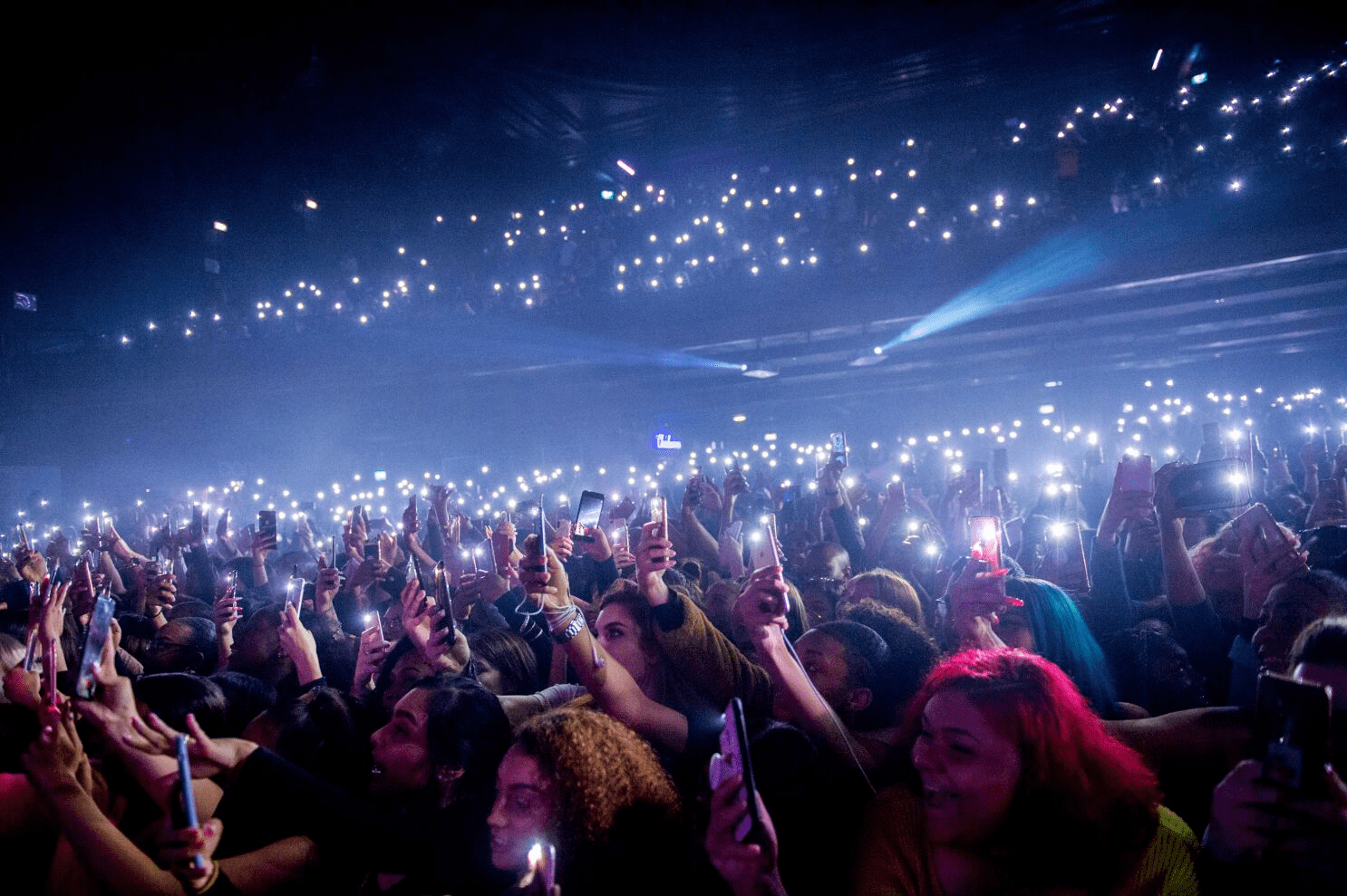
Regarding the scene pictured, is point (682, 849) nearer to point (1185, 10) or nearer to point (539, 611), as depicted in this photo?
point (539, 611)

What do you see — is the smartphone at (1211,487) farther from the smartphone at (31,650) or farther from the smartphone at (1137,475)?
the smartphone at (31,650)

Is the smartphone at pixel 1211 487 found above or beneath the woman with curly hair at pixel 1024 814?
above

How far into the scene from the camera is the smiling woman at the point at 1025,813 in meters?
1.56

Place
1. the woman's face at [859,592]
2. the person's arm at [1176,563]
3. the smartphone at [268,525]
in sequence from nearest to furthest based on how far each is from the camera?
the person's arm at [1176,563]
the woman's face at [859,592]
the smartphone at [268,525]

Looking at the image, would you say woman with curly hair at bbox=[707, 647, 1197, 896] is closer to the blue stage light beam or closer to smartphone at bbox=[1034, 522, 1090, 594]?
smartphone at bbox=[1034, 522, 1090, 594]

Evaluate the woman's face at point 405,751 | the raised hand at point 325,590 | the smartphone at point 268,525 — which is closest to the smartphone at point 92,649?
the woman's face at point 405,751

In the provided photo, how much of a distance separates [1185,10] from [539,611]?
10.4 m

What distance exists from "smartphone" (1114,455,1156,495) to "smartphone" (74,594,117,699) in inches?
168

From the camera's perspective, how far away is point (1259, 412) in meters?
15.1

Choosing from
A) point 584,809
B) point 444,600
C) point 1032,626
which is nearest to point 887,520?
point 1032,626

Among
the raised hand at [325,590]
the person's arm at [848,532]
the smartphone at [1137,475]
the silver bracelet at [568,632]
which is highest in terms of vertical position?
the smartphone at [1137,475]

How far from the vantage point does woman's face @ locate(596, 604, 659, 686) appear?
109 inches

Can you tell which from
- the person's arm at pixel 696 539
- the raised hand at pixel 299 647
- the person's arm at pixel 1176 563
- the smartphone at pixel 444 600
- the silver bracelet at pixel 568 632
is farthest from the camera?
the person's arm at pixel 696 539

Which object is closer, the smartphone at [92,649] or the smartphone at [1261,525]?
the smartphone at [92,649]
